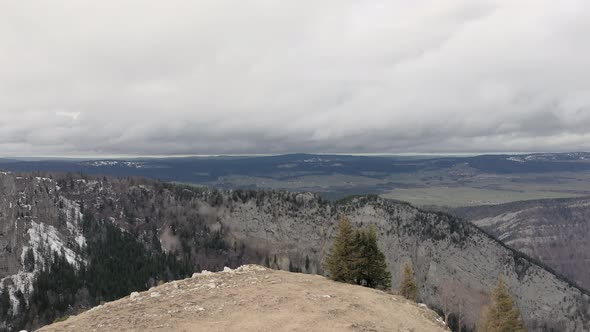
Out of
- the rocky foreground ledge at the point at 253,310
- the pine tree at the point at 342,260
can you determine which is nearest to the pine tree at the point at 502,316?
the pine tree at the point at 342,260

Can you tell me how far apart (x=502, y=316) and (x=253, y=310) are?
43776 mm

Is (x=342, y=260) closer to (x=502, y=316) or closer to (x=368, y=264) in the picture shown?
(x=368, y=264)

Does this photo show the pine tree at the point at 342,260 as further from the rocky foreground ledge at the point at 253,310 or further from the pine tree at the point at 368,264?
the rocky foreground ledge at the point at 253,310

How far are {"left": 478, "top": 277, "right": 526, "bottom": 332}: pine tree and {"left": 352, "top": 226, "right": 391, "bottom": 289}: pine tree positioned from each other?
20.0 m

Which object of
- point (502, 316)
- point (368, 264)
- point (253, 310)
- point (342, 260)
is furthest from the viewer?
point (502, 316)

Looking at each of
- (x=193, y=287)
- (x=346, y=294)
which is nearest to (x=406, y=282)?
(x=346, y=294)

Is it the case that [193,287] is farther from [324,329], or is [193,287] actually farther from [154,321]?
[324,329]

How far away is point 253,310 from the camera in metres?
29.1

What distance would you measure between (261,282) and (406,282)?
42133 millimetres

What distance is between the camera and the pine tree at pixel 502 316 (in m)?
55.9

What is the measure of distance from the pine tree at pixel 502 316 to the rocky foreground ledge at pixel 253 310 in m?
27.7

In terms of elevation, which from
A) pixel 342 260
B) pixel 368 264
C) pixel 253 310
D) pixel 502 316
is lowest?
pixel 502 316

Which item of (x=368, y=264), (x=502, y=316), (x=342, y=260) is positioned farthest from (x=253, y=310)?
(x=502, y=316)

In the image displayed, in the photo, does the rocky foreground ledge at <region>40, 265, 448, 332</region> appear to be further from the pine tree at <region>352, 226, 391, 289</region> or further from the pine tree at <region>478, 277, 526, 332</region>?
the pine tree at <region>478, 277, 526, 332</region>
